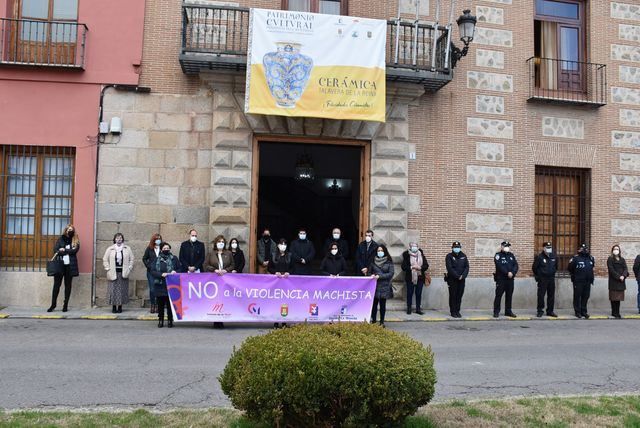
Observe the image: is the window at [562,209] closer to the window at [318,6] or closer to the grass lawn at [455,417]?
the window at [318,6]

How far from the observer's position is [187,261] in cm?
1229

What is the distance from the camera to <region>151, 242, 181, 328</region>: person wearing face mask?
10.8 m

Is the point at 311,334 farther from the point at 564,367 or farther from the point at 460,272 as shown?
the point at 460,272


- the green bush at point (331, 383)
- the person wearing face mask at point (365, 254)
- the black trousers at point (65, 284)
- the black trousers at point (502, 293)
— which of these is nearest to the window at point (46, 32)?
the black trousers at point (65, 284)

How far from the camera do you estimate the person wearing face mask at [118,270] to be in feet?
40.6

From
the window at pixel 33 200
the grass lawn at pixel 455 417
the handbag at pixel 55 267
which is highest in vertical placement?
the window at pixel 33 200

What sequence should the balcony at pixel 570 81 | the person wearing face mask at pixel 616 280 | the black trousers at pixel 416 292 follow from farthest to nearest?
the balcony at pixel 570 81 < the person wearing face mask at pixel 616 280 < the black trousers at pixel 416 292

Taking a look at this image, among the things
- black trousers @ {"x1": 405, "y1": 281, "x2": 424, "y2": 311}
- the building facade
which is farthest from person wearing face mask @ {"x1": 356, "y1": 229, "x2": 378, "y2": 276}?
the building facade

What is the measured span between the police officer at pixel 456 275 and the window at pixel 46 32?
10.3 meters

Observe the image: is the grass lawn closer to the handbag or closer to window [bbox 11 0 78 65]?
the handbag

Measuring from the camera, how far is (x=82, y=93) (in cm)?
1336

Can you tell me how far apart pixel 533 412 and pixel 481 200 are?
33.3 ft

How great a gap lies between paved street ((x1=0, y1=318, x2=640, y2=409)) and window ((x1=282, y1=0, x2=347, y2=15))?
28.1ft

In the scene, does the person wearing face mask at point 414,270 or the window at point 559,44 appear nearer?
the person wearing face mask at point 414,270
